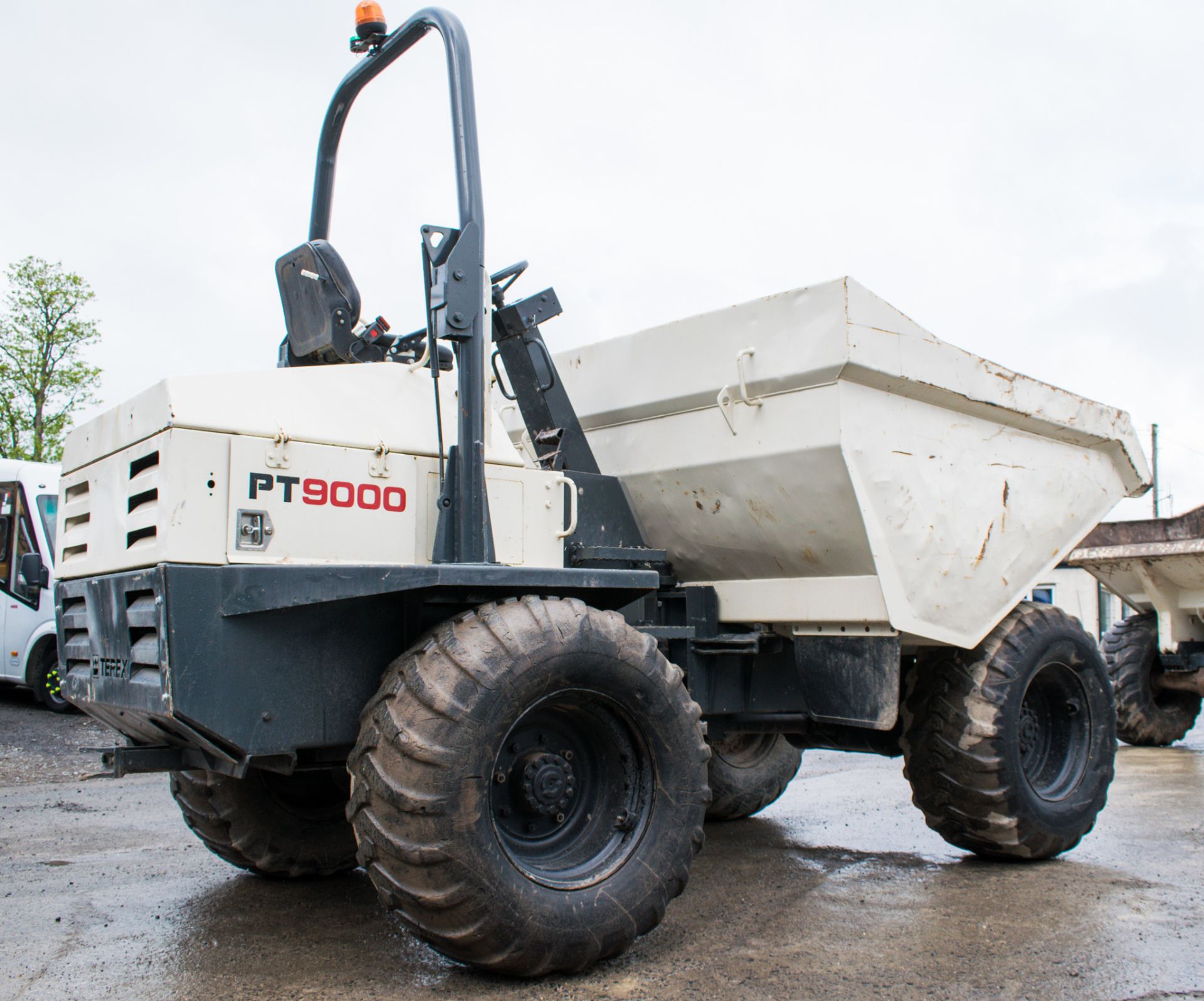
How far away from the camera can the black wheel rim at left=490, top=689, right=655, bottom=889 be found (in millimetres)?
3771

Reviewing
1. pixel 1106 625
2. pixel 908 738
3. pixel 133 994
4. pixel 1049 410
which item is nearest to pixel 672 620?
pixel 908 738

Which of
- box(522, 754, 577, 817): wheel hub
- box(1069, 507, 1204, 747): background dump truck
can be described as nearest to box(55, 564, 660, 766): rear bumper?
box(522, 754, 577, 817): wheel hub

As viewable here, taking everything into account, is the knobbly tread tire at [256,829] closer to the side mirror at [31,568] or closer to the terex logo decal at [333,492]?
the terex logo decal at [333,492]

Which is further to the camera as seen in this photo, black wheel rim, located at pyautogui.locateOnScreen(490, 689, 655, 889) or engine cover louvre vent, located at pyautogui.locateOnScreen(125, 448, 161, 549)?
black wheel rim, located at pyautogui.locateOnScreen(490, 689, 655, 889)

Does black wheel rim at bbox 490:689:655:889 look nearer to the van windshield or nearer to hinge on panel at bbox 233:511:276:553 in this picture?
hinge on panel at bbox 233:511:276:553

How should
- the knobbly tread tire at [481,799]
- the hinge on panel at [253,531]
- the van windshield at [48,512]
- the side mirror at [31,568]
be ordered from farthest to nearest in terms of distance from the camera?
1. the van windshield at [48,512]
2. the side mirror at [31,568]
3. the hinge on panel at [253,531]
4. the knobbly tread tire at [481,799]

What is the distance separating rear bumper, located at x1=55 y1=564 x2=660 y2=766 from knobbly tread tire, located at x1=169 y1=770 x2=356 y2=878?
29.1 inches

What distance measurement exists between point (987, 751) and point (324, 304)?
3437 mm

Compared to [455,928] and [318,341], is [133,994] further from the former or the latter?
[318,341]

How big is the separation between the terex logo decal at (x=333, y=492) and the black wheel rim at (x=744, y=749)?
3.30 metres

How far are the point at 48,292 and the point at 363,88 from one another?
1729cm

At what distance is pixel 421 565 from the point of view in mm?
3602

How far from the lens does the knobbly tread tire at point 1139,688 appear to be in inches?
391

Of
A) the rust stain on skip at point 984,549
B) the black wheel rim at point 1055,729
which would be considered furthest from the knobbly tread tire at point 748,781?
the rust stain on skip at point 984,549
